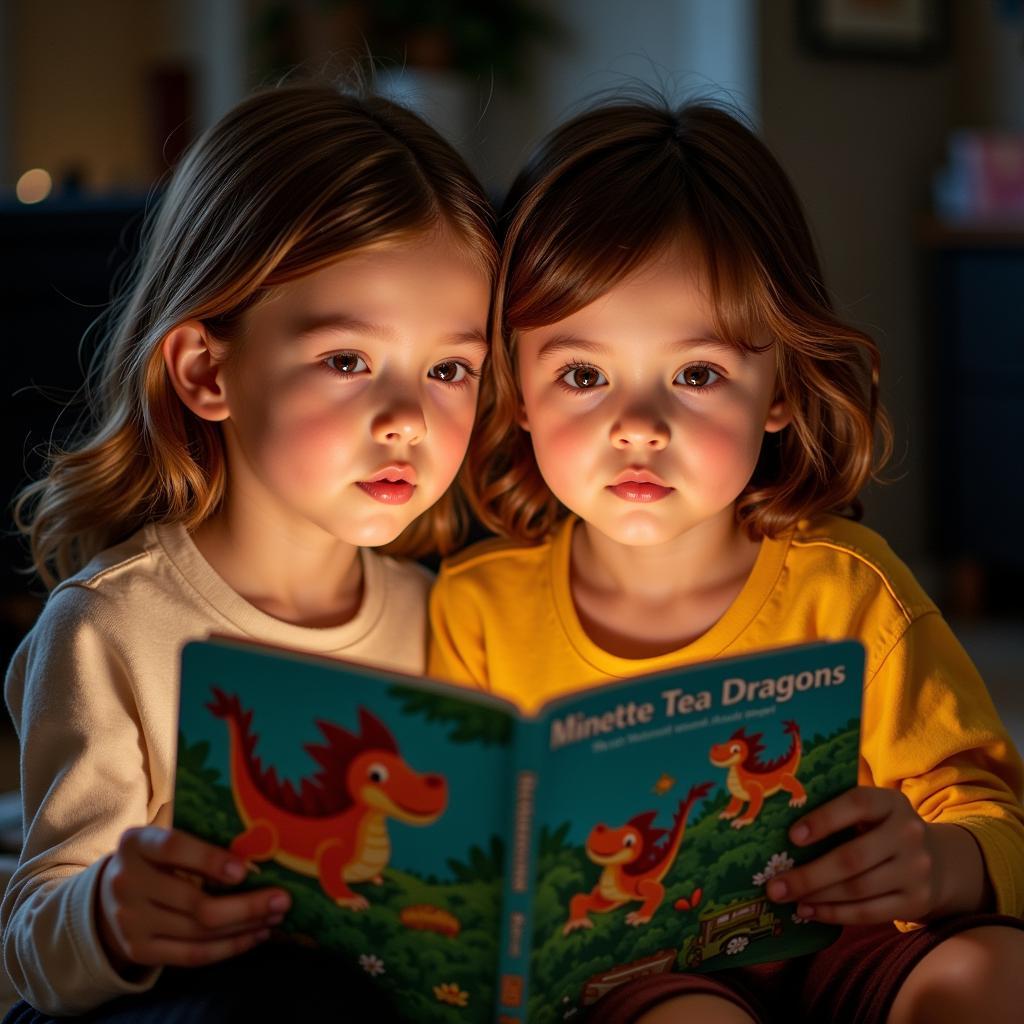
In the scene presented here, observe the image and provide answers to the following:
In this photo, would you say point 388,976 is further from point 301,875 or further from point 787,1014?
point 787,1014

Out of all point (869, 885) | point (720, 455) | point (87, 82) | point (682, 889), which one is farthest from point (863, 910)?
point (87, 82)

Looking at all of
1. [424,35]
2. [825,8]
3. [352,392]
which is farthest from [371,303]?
[424,35]

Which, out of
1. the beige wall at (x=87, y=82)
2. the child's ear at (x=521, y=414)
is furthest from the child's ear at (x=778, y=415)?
the beige wall at (x=87, y=82)

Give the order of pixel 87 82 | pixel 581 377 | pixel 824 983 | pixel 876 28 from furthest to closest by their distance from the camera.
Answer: pixel 87 82 < pixel 876 28 < pixel 581 377 < pixel 824 983

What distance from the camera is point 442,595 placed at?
4.30 ft

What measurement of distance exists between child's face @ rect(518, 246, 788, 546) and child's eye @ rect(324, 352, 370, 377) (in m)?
0.15

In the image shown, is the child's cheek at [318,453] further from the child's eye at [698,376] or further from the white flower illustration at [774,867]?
the white flower illustration at [774,867]

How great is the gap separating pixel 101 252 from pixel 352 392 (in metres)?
→ 1.43

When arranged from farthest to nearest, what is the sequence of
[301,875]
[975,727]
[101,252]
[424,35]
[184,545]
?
[424,35], [101,252], [184,545], [975,727], [301,875]

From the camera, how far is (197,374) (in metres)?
1.20

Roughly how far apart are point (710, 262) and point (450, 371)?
23 centimetres

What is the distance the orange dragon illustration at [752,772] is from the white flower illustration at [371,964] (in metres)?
0.24

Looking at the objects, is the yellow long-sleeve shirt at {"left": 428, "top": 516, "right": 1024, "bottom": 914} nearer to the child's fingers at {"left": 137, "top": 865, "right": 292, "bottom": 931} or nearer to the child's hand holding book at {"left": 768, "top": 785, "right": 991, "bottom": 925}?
the child's hand holding book at {"left": 768, "top": 785, "right": 991, "bottom": 925}

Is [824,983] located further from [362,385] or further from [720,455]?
[362,385]
